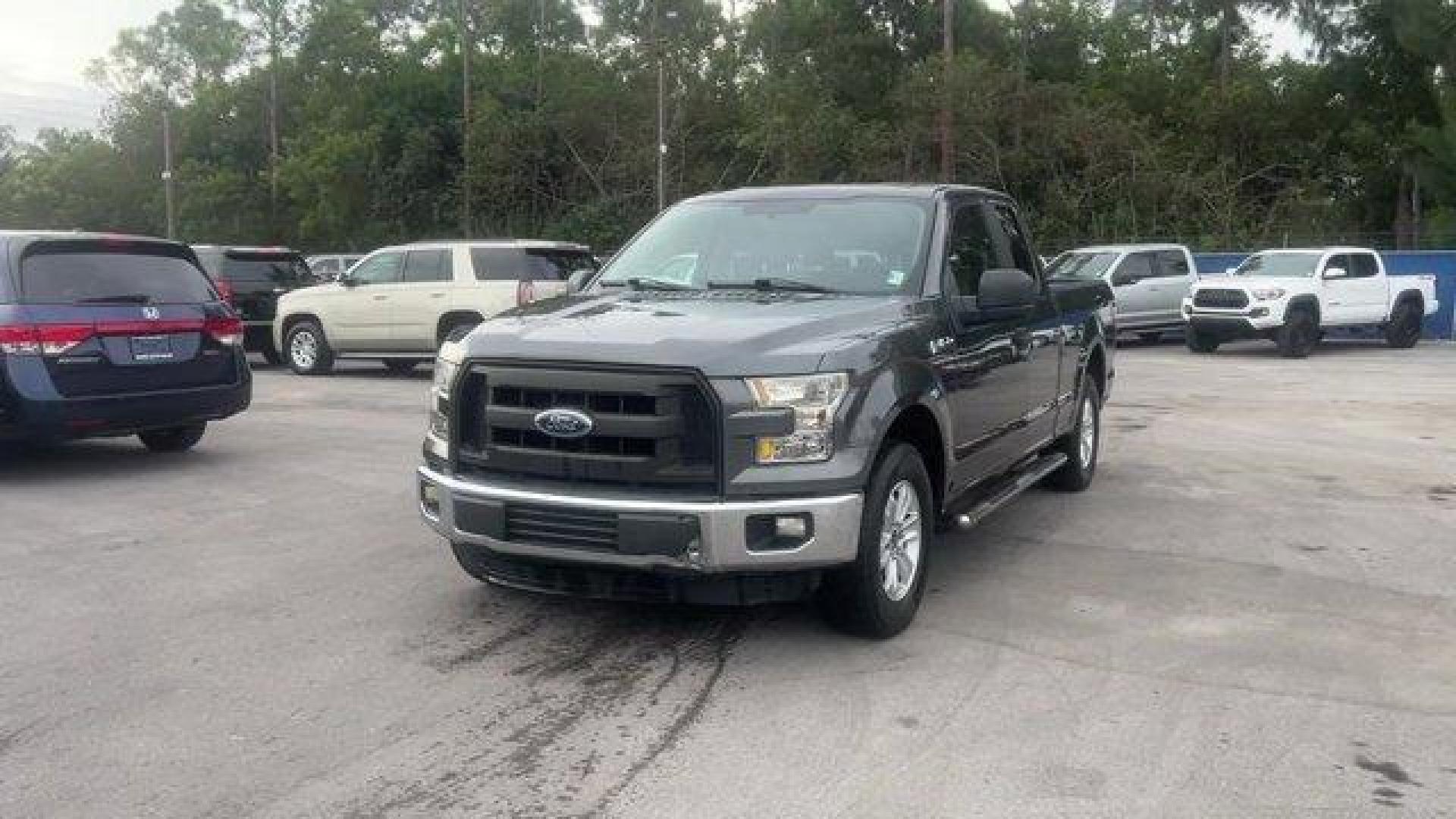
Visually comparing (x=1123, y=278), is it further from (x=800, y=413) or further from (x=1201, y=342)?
Result: (x=800, y=413)

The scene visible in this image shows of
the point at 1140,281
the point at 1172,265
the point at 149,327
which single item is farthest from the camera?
the point at 1172,265

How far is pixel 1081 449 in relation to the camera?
8.91 meters

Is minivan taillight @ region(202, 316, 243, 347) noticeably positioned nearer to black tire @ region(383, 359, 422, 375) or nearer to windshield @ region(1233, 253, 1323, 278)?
black tire @ region(383, 359, 422, 375)

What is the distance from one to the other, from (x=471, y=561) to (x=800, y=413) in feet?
5.53

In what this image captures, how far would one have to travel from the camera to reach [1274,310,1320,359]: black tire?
2122cm

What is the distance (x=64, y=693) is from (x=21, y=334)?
4739 mm

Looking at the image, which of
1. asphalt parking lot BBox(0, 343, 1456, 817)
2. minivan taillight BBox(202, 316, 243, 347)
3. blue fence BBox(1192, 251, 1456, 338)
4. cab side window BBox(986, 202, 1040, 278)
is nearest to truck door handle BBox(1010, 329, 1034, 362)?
cab side window BBox(986, 202, 1040, 278)

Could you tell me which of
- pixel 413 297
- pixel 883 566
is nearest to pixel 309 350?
pixel 413 297

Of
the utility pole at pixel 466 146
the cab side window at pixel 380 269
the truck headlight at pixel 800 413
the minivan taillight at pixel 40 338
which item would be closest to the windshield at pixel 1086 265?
the cab side window at pixel 380 269

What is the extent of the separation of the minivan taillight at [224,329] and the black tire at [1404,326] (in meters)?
20.1

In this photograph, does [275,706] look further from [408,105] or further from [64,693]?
[408,105]

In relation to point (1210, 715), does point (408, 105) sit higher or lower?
higher

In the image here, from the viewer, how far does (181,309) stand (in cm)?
966

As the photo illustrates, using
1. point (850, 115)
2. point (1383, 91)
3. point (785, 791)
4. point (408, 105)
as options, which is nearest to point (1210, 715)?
point (785, 791)
